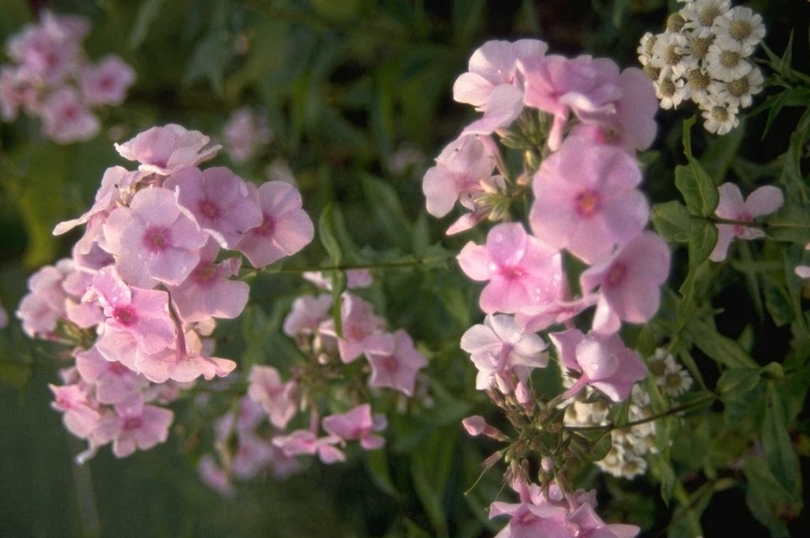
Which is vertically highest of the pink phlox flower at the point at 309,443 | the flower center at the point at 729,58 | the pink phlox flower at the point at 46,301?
the flower center at the point at 729,58

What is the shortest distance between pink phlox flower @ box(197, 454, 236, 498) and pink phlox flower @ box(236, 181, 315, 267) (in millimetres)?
1354

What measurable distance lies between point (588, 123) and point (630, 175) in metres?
0.07

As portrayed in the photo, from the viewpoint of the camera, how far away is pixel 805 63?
Result: 1.37 m

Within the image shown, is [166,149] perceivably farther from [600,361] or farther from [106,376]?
[600,361]

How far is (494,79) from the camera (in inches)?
35.8

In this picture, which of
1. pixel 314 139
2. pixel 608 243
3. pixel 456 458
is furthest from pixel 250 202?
pixel 314 139

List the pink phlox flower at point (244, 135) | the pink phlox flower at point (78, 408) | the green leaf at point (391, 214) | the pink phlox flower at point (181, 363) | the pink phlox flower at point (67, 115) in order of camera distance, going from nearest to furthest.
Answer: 1. the pink phlox flower at point (181, 363)
2. the pink phlox flower at point (78, 408)
3. the green leaf at point (391, 214)
4. the pink phlox flower at point (67, 115)
5. the pink phlox flower at point (244, 135)

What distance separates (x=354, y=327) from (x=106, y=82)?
60.3 inches

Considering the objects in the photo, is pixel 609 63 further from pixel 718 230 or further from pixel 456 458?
pixel 456 458

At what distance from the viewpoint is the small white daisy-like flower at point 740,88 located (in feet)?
3.30

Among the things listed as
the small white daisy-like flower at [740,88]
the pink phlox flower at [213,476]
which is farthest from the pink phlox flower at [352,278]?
the pink phlox flower at [213,476]

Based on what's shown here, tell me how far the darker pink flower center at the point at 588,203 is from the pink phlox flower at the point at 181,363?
1.68 ft

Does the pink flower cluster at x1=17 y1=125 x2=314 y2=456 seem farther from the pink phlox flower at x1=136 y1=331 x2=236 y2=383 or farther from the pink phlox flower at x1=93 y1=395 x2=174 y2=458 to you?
the pink phlox flower at x1=93 y1=395 x2=174 y2=458

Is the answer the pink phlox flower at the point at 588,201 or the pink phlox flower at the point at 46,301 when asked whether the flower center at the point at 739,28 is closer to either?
the pink phlox flower at the point at 588,201
